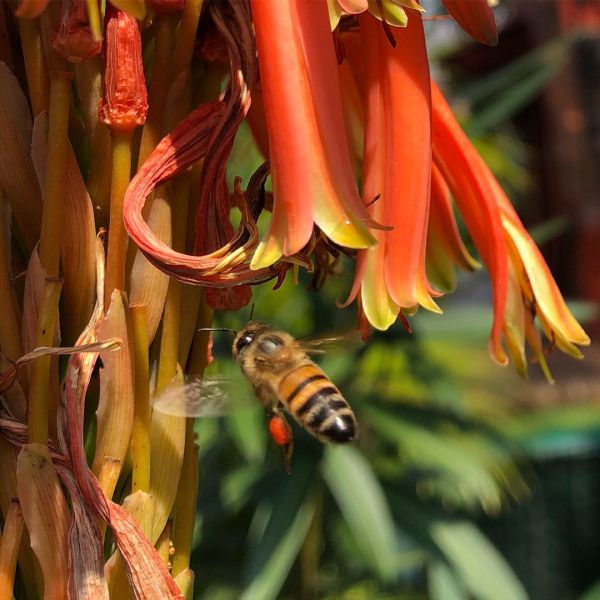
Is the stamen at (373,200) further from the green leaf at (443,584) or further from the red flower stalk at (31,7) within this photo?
the green leaf at (443,584)

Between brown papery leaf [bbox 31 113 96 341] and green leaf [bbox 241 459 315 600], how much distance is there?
50cm

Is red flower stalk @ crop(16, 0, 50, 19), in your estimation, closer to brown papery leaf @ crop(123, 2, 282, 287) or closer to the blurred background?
brown papery leaf @ crop(123, 2, 282, 287)

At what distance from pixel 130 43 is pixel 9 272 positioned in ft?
0.37

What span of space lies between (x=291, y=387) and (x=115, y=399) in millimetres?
266

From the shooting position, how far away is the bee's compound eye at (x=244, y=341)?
2.41 ft

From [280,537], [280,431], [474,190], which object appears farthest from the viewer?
[280,537]

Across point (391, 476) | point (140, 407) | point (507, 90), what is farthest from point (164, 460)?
point (507, 90)

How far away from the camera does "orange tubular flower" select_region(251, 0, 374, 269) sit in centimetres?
42

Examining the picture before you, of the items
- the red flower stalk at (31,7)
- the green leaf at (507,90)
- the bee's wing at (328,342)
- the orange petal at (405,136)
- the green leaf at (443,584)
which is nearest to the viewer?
the red flower stalk at (31,7)

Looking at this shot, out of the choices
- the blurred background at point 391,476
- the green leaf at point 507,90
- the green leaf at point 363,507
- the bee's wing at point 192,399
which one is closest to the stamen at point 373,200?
the bee's wing at point 192,399

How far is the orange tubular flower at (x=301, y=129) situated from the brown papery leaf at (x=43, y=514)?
127mm

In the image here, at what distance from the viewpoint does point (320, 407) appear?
65 centimetres

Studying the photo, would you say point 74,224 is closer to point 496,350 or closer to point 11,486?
point 11,486

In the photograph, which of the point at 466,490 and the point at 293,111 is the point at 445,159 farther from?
the point at 466,490
